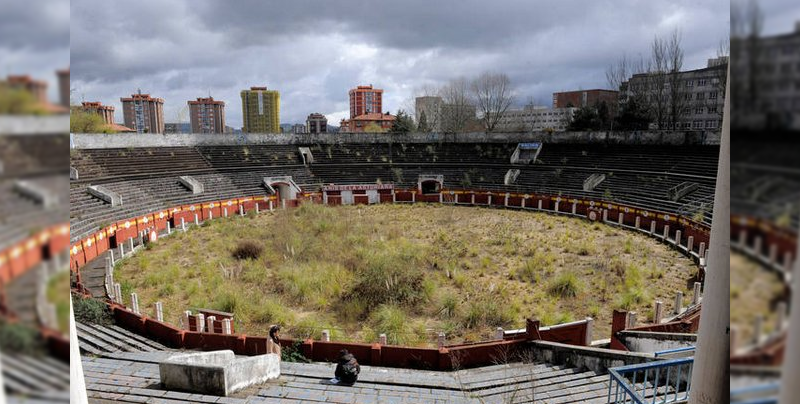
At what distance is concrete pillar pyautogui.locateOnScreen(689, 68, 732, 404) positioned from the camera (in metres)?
3.52

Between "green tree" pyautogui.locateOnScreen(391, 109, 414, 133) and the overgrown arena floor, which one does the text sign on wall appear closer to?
the overgrown arena floor

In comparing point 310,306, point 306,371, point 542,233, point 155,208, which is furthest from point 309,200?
point 306,371

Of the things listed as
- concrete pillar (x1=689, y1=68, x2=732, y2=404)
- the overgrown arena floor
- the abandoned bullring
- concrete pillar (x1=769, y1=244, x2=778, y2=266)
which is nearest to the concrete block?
the abandoned bullring

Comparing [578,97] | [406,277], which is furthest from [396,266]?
[578,97]

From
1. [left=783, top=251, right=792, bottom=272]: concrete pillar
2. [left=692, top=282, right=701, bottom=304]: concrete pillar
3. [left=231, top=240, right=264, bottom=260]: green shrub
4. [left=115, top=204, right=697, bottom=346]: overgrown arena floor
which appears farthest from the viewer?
[left=231, top=240, right=264, bottom=260]: green shrub

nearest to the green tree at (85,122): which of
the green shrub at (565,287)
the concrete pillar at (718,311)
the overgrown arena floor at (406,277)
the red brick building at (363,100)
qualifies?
the overgrown arena floor at (406,277)

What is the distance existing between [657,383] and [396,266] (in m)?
7.63

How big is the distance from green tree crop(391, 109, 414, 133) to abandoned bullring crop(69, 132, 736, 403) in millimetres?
14460

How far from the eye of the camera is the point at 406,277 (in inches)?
479

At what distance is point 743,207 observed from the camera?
1.77 metres

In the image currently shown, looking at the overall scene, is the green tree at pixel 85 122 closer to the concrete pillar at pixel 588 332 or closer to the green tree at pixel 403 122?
the green tree at pixel 403 122

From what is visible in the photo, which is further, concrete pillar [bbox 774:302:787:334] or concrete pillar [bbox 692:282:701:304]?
concrete pillar [bbox 692:282:701:304]

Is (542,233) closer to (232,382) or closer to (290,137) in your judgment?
(232,382)

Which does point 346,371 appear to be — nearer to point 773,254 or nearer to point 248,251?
point 773,254
